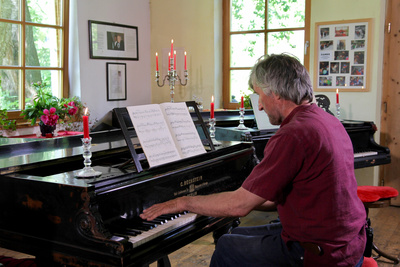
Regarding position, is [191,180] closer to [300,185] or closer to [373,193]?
[300,185]

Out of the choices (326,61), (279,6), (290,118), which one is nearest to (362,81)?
(326,61)

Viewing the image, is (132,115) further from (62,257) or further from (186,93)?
(186,93)

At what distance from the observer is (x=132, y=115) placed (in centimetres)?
197

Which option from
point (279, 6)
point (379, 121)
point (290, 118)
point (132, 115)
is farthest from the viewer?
point (279, 6)

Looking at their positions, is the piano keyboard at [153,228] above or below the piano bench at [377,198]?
above

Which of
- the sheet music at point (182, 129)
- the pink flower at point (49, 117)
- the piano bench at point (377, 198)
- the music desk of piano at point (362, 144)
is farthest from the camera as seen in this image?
the pink flower at point (49, 117)

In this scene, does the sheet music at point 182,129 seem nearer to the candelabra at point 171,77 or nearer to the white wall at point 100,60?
the candelabra at point 171,77

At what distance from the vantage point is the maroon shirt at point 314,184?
1.66 meters

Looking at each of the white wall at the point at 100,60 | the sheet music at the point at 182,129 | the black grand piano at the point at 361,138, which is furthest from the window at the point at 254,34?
the sheet music at the point at 182,129

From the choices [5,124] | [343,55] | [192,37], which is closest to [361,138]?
[343,55]

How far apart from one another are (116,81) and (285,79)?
404 cm

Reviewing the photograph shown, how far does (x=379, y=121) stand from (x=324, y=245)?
11.4ft

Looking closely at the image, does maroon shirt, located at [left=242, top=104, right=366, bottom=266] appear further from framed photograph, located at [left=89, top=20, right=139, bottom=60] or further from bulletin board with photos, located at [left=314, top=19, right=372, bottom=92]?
framed photograph, located at [left=89, top=20, right=139, bottom=60]

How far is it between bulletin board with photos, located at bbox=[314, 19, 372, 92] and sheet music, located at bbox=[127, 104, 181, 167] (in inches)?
132
